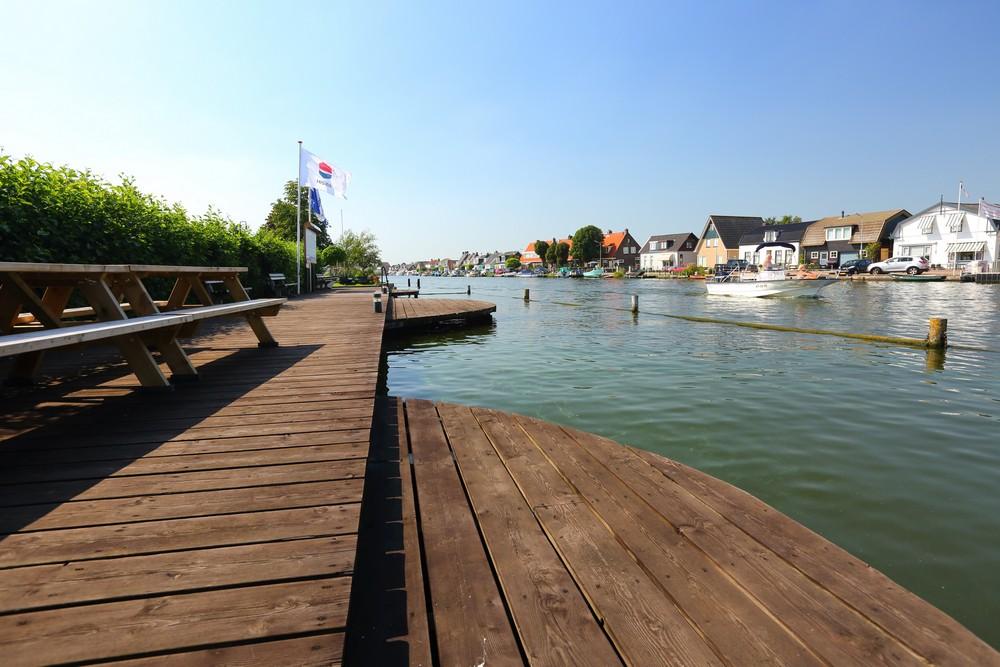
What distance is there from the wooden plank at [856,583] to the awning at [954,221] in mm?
59578

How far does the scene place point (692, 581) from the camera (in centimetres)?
210

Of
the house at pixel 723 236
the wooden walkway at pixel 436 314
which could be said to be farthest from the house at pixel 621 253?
the wooden walkway at pixel 436 314

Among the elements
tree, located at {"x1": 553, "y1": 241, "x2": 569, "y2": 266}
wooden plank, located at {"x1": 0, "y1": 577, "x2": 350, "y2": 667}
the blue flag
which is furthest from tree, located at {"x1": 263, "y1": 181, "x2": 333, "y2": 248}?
wooden plank, located at {"x1": 0, "y1": 577, "x2": 350, "y2": 667}

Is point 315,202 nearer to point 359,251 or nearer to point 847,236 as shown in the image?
point 359,251

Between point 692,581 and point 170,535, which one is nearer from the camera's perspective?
point 170,535

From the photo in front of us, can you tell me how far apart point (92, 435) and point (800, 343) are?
13.0m

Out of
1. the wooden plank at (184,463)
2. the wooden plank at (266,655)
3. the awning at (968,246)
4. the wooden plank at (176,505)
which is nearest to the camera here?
the wooden plank at (266,655)

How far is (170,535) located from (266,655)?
874mm

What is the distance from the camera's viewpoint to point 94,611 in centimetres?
150

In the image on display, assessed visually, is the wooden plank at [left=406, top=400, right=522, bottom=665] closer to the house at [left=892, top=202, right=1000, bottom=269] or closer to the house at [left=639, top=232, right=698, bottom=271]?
the house at [left=892, top=202, right=1000, bottom=269]

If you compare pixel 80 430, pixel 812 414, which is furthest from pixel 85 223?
pixel 812 414

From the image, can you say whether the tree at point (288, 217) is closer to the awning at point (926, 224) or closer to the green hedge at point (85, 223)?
the green hedge at point (85, 223)

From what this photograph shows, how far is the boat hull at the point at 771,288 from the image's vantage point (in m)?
26.9

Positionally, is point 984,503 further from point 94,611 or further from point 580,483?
point 94,611
